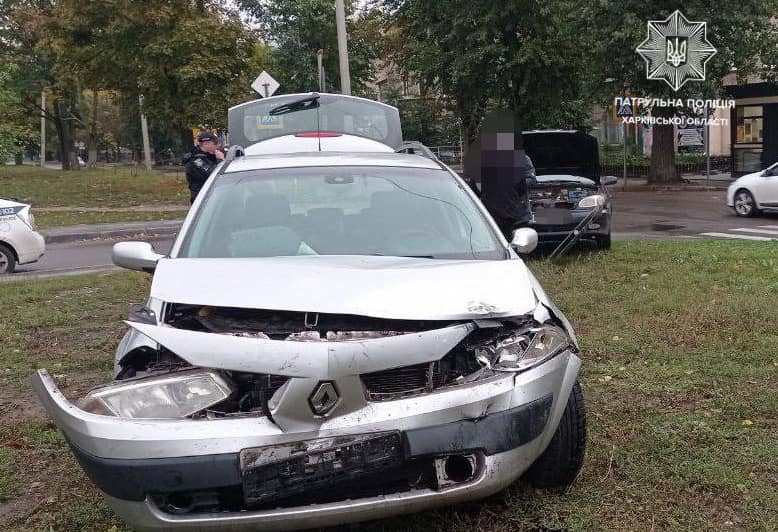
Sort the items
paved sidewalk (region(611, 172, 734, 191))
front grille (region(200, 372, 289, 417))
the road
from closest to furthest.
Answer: front grille (region(200, 372, 289, 417)) < the road < paved sidewalk (region(611, 172, 734, 191))

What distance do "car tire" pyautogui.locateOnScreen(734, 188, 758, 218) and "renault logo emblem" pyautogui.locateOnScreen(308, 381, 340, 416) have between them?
1618 centimetres

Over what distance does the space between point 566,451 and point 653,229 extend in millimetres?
12488

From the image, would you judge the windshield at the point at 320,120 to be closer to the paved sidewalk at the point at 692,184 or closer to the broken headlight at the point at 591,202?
the broken headlight at the point at 591,202

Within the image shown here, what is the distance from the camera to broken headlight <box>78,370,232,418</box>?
281 cm

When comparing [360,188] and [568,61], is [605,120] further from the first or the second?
[360,188]

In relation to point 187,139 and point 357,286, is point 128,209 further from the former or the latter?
point 357,286

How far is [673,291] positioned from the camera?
7758 mm

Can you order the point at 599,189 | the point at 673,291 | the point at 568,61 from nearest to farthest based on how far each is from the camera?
the point at 673,291 → the point at 599,189 → the point at 568,61

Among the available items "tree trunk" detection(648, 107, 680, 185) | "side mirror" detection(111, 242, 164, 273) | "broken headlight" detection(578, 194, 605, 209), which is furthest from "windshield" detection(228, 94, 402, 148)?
"tree trunk" detection(648, 107, 680, 185)

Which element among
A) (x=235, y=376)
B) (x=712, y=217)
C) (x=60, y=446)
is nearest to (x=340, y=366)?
(x=235, y=376)

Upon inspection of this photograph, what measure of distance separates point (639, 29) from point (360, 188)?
21.5m

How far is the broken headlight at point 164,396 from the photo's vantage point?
2.81m

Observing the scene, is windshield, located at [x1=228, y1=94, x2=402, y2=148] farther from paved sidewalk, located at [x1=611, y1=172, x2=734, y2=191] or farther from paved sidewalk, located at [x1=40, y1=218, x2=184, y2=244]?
paved sidewalk, located at [x1=611, y1=172, x2=734, y2=191]

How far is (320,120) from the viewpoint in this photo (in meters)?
8.59
